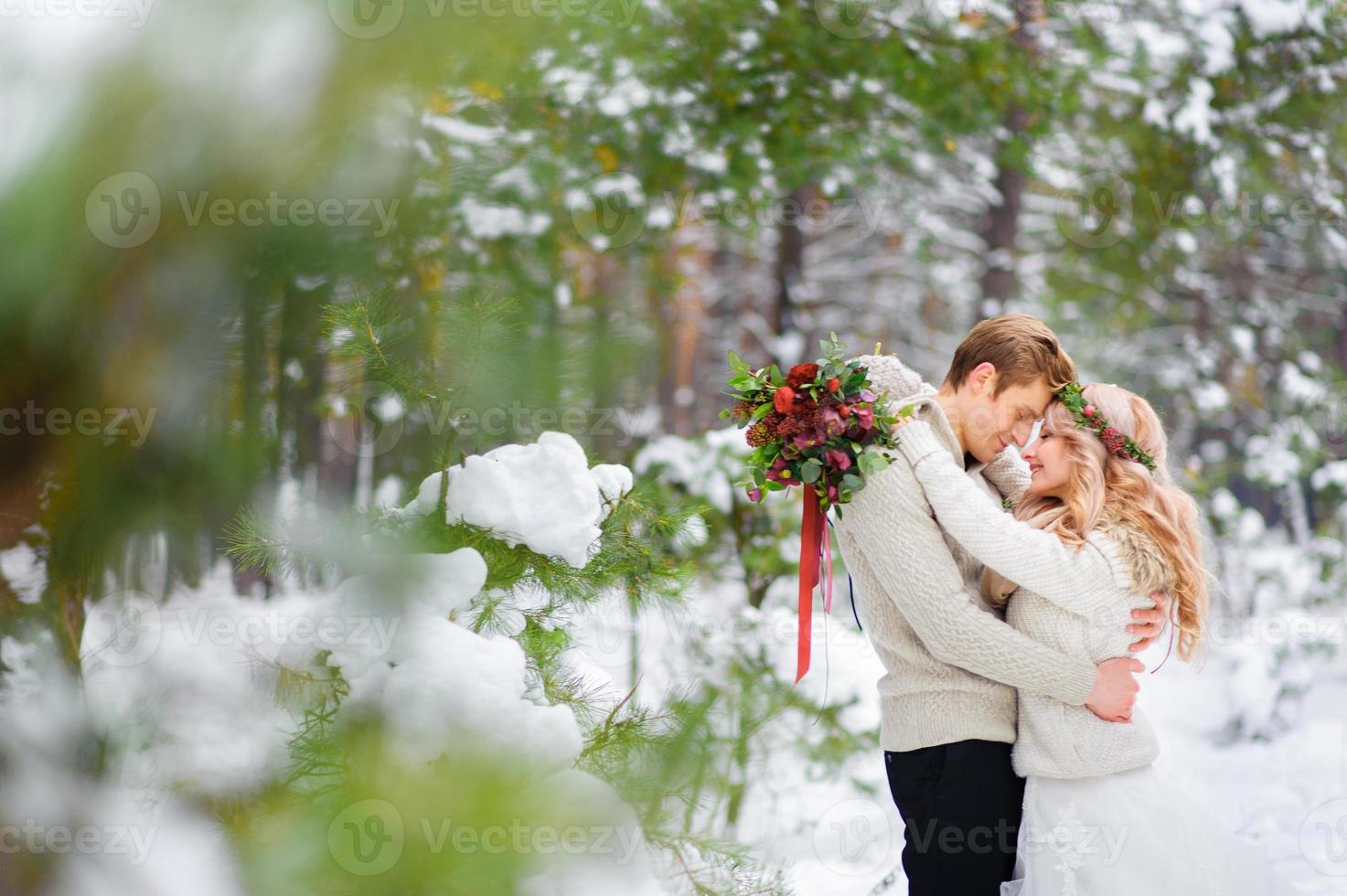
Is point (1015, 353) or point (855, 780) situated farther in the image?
point (855, 780)

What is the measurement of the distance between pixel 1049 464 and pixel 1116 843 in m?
0.70

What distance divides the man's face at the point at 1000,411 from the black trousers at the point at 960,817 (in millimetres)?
582

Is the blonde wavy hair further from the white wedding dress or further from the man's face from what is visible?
the white wedding dress

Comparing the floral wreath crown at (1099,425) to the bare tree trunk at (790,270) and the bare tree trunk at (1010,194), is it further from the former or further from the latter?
the bare tree trunk at (790,270)

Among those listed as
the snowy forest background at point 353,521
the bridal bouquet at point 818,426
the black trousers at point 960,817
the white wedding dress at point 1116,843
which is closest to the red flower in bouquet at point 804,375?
the bridal bouquet at point 818,426

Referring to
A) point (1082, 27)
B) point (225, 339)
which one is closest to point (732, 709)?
point (225, 339)

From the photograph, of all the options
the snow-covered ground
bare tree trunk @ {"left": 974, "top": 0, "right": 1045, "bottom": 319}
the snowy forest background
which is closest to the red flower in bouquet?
the snowy forest background

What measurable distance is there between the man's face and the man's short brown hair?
0.02 m

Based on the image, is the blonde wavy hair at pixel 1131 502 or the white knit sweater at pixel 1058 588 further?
the blonde wavy hair at pixel 1131 502

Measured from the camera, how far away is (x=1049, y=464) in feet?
6.48

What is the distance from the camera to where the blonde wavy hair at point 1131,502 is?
6.16 ft

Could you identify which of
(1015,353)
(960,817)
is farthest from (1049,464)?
(960,817)

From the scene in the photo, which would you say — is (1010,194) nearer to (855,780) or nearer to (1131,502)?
(855,780)

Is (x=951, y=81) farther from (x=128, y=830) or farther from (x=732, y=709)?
(x=128, y=830)
